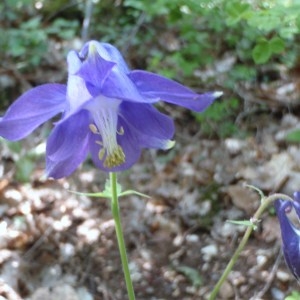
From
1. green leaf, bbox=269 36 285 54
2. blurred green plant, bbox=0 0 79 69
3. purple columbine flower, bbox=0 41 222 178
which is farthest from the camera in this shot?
blurred green plant, bbox=0 0 79 69

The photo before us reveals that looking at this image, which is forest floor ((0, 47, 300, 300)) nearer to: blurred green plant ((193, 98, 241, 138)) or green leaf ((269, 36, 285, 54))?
blurred green plant ((193, 98, 241, 138))

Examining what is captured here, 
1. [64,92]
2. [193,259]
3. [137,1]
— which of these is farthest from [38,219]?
[64,92]

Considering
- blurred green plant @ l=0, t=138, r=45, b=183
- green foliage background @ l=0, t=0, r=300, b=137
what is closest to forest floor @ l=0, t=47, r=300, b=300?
blurred green plant @ l=0, t=138, r=45, b=183

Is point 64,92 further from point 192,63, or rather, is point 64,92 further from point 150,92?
point 192,63

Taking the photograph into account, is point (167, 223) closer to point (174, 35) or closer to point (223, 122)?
point (223, 122)

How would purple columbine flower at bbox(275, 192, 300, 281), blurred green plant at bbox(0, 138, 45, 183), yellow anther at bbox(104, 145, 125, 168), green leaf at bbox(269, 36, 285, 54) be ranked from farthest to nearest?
blurred green plant at bbox(0, 138, 45, 183) < green leaf at bbox(269, 36, 285, 54) < purple columbine flower at bbox(275, 192, 300, 281) < yellow anther at bbox(104, 145, 125, 168)

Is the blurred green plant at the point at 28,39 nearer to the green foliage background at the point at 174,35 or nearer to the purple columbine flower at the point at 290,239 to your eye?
the green foliage background at the point at 174,35

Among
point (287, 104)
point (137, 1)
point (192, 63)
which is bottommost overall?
point (287, 104)
